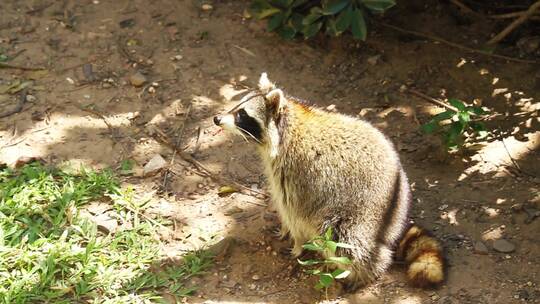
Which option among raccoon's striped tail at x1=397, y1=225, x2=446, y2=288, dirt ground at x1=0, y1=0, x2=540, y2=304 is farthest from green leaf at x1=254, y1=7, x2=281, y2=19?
raccoon's striped tail at x1=397, y1=225, x2=446, y2=288

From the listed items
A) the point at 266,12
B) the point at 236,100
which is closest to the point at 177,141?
the point at 236,100

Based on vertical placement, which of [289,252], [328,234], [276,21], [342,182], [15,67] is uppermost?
[276,21]

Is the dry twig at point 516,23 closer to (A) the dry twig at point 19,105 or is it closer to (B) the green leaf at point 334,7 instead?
(B) the green leaf at point 334,7

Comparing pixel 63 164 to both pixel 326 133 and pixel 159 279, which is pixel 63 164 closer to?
pixel 159 279

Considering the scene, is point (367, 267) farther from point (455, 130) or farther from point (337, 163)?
point (455, 130)

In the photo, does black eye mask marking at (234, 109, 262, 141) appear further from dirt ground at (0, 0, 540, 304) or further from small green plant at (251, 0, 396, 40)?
small green plant at (251, 0, 396, 40)

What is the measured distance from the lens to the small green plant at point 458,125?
441cm

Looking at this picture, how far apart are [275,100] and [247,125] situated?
9.6 inches

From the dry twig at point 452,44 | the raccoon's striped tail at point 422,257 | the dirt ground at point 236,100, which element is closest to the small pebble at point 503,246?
the dirt ground at point 236,100

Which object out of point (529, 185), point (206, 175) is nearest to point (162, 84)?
point (206, 175)

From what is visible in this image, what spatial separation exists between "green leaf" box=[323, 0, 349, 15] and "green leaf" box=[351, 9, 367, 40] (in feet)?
0.38

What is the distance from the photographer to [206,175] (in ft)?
16.2

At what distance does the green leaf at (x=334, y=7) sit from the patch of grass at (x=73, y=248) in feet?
6.75

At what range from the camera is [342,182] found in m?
4.03
